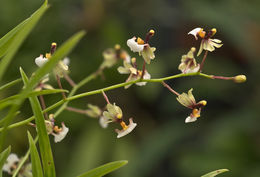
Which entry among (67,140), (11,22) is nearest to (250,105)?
(67,140)

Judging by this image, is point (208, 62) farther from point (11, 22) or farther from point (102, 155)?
point (11, 22)

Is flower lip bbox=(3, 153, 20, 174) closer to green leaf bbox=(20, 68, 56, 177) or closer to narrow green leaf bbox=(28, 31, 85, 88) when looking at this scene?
green leaf bbox=(20, 68, 56, 177)

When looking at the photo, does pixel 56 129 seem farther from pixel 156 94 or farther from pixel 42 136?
pixel 156 94

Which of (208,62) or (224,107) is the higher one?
(208,62)

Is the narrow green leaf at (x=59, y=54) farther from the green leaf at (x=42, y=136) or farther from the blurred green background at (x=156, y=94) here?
the blurred green background at (x=156, y=94)

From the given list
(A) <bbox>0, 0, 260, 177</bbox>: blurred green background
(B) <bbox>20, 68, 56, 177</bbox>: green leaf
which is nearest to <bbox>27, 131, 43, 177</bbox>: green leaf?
(B) <bbox>20, 68, 56, 177</bbox>: green leaf
